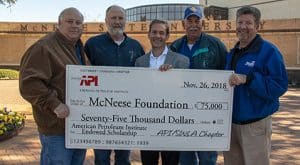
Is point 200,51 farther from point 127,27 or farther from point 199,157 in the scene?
point 127,27

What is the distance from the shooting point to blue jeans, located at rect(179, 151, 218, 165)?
4.74m

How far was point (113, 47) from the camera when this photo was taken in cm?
489

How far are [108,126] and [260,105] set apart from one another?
5.26 feet

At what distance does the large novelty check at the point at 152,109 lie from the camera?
4.37 m

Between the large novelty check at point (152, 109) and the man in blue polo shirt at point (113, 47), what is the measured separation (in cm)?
50

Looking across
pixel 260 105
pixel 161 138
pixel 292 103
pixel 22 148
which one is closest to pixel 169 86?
pixel 161 138

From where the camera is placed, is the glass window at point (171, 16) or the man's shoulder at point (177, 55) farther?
the glass window at point (171, 16)

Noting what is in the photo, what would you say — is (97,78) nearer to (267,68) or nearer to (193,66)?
(193,66)

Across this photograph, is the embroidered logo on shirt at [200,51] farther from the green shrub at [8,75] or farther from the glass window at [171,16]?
the glass window at [171,16]

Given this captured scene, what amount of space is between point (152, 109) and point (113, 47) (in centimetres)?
94

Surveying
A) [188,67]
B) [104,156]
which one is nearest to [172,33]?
[104,156]

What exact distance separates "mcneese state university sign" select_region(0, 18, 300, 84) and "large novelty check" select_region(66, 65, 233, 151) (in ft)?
81.7

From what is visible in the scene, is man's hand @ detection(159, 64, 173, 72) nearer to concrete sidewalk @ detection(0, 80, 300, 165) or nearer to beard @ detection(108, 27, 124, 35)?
beard @ detection(108, 27, 124, 35)

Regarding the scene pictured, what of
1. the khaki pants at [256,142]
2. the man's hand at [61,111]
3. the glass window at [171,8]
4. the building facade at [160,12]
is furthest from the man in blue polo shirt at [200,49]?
the glass window at [171,8]
